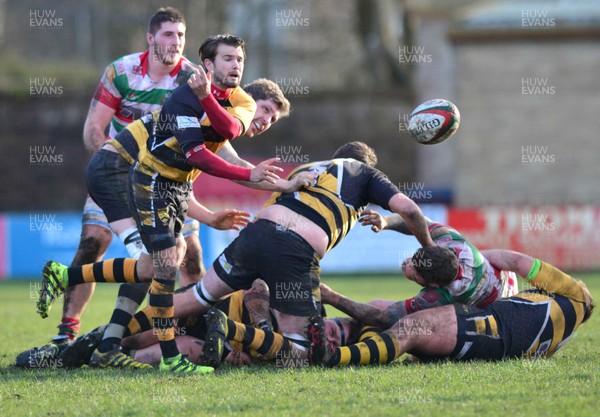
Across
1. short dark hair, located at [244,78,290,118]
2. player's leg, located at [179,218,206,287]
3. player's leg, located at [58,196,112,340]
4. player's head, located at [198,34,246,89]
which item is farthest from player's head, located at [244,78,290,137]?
Result: player's leg, located at [58,196,112,340]

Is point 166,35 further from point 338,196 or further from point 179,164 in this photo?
point 338,196

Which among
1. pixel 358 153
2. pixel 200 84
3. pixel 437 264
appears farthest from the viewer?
pixel 358 153

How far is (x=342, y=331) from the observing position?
A: 6633mm

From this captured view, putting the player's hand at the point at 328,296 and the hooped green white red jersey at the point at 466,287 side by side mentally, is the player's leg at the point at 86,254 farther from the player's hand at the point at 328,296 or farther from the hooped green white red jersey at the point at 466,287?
the hooped green white red jersey at the point at 466,287

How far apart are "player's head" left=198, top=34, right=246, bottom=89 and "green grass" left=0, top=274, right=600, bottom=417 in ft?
6.40

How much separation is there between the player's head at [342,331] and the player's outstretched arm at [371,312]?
2.8 inches

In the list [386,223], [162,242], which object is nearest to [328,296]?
[386,223]

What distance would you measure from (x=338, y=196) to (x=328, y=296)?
2.60 ft

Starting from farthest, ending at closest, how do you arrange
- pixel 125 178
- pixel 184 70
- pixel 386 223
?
pixel 184 70 < pixel 386 223 < pixel 125 178

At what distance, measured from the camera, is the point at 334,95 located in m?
28.3

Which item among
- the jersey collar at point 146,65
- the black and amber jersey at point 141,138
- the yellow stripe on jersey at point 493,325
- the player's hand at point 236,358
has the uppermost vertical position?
the jersey collar at point 146,65

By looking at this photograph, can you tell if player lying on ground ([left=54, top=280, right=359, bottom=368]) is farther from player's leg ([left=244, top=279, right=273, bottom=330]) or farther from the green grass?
the green grass

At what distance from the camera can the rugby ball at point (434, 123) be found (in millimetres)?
7277

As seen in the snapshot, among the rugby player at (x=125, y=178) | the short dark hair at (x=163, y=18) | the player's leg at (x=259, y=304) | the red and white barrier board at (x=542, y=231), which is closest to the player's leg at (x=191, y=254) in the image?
the rugby player at (x=125, y=178)
